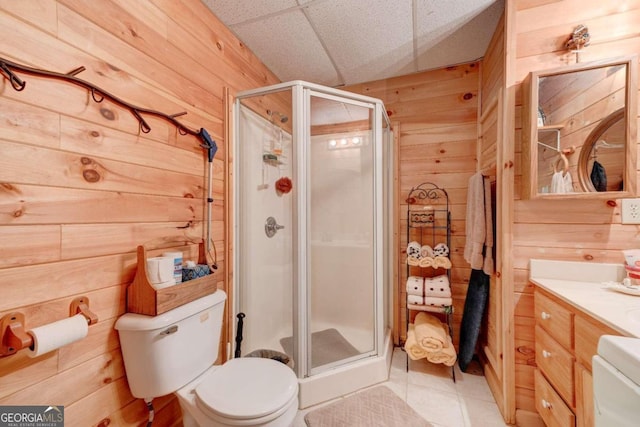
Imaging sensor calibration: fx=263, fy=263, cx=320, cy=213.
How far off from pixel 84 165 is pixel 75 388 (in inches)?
31.8

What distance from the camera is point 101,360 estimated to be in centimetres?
103

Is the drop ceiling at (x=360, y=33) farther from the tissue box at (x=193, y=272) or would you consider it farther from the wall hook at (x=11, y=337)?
the wall hook at (x=11, y=337)

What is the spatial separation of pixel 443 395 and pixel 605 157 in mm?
1623

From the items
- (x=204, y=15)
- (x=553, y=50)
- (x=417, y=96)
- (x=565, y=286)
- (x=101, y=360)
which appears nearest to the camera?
(x=101, y=360)

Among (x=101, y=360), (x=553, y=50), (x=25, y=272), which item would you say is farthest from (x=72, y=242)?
(x=553, y=50)

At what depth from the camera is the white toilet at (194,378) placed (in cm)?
101

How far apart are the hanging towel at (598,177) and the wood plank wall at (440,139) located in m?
0.86

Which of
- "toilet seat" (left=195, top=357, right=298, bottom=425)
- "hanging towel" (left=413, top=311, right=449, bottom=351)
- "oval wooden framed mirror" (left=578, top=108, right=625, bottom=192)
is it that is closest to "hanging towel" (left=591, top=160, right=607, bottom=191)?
→ "oval wooden framed mirror" (left=578, top=108, right=625, bottom=192)

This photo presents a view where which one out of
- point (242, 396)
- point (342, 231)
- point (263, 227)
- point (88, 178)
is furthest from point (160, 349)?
point (342, 231)

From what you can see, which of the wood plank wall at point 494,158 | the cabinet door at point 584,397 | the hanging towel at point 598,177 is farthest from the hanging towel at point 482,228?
the cabinet door at point 584,397

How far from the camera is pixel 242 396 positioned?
1060mm

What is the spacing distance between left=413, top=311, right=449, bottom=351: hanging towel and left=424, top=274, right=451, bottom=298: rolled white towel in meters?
0.25

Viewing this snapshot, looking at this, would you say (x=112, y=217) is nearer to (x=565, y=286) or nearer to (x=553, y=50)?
(x=565, y=286)

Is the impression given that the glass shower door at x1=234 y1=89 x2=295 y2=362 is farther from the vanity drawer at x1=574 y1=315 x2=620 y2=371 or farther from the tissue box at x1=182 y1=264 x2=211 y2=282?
the vanity drawer at x1=574 y1=315 x2=620 y2=371
